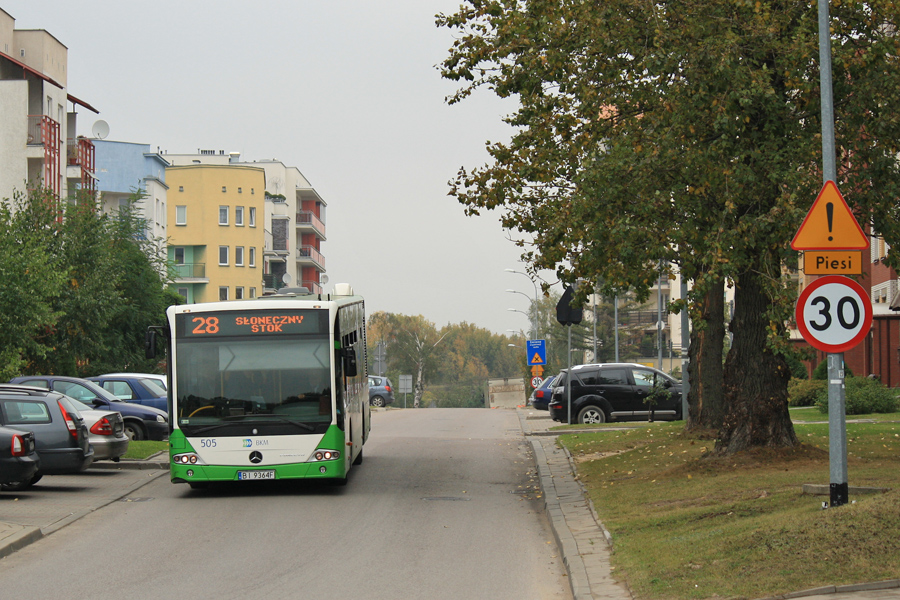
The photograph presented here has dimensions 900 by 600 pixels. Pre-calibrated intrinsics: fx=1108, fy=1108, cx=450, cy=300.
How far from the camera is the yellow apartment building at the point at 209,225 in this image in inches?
3019

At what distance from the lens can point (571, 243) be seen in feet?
54.7

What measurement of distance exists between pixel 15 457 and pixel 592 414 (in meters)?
20.0

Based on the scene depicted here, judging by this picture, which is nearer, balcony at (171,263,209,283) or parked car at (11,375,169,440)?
parked car at (11,375,169,440)

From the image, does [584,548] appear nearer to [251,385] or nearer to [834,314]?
[834,314]

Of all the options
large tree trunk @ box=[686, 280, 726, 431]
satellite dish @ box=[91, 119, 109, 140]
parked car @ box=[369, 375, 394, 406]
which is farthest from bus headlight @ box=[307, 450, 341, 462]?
satellite dish @ box=[91, 119, 109, 140]

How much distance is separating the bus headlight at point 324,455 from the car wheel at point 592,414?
1711cm

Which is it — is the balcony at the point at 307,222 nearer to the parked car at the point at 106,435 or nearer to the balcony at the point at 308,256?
the balcony at the point at 308,256

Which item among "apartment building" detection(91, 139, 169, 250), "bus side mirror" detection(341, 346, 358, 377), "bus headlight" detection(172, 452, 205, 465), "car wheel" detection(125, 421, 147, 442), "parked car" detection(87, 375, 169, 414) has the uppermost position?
"apartment building" detection(91, 139, 169, 250)

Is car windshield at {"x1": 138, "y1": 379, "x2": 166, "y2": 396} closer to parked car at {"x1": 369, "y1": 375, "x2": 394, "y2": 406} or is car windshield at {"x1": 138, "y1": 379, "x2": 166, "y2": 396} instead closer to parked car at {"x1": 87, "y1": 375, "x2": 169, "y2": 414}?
parked car at {"x1": 87, "y1": 375, "x2": 169, "y2": 414}

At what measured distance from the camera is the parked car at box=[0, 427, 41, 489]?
1430cm

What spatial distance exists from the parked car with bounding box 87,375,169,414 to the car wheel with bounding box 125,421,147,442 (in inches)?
68.9

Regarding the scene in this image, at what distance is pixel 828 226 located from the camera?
996 cm

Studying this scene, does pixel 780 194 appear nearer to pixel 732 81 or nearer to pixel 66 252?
pixel 732 81

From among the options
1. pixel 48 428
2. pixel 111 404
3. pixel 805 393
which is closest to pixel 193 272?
pixel 805 393
